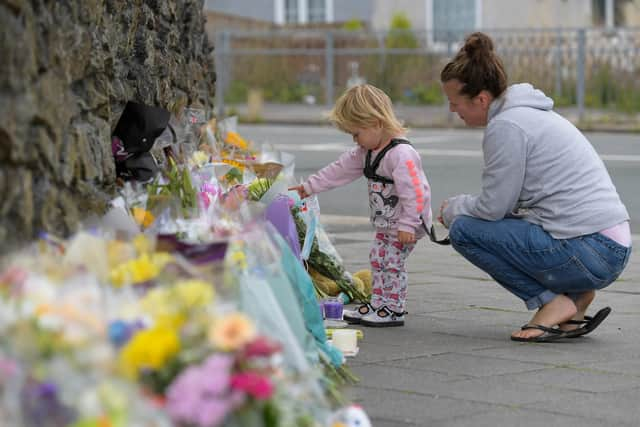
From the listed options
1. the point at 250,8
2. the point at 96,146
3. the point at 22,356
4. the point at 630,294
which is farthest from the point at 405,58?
the point at 22,356

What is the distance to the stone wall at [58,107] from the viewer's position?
3654 mm

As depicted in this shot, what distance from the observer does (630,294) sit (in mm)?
7258

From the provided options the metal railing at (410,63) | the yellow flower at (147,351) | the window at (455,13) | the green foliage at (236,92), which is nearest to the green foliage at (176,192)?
the yellow flower at (147,351)

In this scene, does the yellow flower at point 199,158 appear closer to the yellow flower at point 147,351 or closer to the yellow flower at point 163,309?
the yellow flower at point 163,309

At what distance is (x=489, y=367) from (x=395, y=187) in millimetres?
1295

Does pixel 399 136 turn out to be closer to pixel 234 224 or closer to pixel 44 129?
pixel 234 224

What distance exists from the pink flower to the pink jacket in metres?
3.02

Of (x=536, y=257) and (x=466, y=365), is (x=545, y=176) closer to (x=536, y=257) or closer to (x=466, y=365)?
(x=536, y=257)

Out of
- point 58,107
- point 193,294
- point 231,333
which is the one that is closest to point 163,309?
point 193,294

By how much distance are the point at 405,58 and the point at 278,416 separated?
23.2 meters

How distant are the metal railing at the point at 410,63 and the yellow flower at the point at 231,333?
19145mm

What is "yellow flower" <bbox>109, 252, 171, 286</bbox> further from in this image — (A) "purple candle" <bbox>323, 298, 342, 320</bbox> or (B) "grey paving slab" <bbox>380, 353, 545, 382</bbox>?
(A) "purple candle" <bbox>323, 298, 342, 320</bbox>

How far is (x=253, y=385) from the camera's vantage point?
318 cm

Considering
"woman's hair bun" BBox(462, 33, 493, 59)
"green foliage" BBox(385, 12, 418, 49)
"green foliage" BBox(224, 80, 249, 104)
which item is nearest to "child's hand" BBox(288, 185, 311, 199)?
"woman's hair bun" BBox(462, 33, 493, 59)
